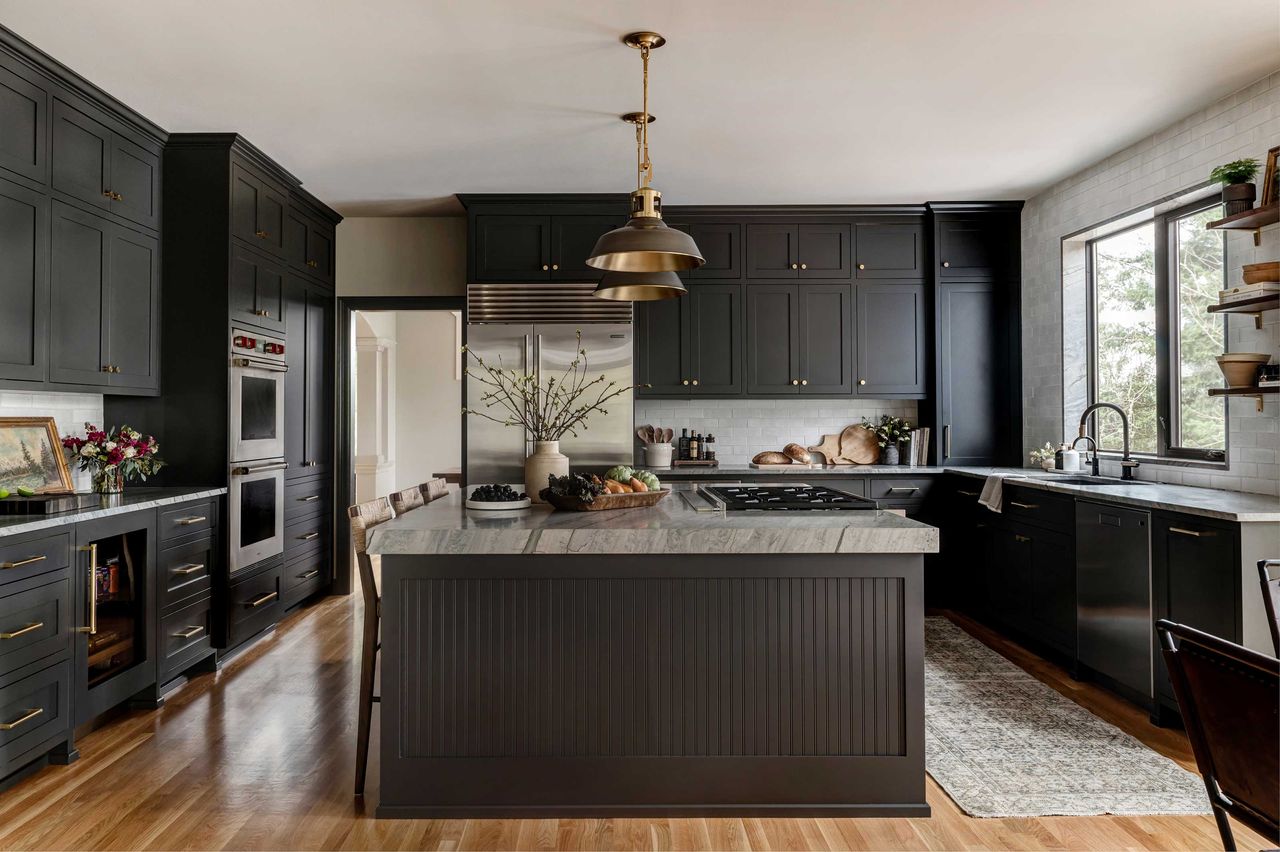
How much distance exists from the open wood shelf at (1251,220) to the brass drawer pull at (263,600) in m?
4.97

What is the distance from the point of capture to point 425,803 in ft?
8.79

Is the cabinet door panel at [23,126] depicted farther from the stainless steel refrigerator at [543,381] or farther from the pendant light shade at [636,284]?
the stainless steel refrigerator at [543,381]

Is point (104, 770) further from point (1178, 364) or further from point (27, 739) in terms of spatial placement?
point (1178, 364)

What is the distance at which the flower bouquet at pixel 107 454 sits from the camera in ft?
12.4

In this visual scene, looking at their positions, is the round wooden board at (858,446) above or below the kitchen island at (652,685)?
above

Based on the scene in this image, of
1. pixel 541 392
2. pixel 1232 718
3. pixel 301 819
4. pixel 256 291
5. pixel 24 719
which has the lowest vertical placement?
pixel 301 819

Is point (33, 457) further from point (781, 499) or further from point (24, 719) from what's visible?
point (781, 499)

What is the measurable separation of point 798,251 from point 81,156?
4.11 metres

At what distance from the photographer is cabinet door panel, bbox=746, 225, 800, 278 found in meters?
5.88

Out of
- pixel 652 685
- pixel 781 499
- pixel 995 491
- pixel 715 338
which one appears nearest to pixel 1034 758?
pixel 781 499

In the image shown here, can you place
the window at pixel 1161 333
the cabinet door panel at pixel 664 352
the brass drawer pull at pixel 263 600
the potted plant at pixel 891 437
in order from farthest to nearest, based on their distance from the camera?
the potted plant at pixel 891 437 → the cabinet door panel at pixel 664 352 → the brass drawer pull at pixel 263 600 → the window at pixel 1161 333

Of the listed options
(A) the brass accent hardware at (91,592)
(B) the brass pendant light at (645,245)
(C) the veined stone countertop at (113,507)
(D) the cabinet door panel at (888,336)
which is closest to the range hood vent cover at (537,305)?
(D) the cabinet door panel at (888,336)

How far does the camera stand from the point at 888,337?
5.91 meters

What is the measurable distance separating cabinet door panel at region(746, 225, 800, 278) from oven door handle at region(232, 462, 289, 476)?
321 centimetres
